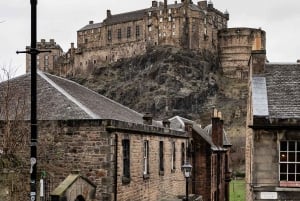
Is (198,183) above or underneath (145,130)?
underneath

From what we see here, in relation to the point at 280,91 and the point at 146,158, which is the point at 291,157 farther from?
the point at 146,158

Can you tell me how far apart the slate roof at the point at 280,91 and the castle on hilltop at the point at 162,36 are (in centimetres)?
10321

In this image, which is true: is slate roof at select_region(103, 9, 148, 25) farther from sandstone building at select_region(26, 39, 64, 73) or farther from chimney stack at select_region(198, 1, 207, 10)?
sandstone building at select_region(26, 39, 64, 73)

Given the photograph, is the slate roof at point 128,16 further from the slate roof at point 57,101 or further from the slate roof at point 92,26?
the slate roof at point 57,101

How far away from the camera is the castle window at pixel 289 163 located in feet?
67.6

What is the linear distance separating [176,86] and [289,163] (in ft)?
345

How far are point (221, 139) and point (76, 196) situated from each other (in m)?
25.7

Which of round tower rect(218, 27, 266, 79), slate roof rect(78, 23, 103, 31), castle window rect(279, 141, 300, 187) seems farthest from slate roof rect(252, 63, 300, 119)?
slate roof rect(78, 23, 103, 31)

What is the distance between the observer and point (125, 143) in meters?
21.7

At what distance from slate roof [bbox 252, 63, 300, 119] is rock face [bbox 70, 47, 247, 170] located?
93683mm

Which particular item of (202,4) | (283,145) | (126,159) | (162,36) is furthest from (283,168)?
(202,4)

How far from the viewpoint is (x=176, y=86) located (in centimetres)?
12569

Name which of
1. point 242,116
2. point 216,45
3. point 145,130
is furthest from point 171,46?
point 145,130

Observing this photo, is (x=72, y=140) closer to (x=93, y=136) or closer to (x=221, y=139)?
(x=93, y=136)
